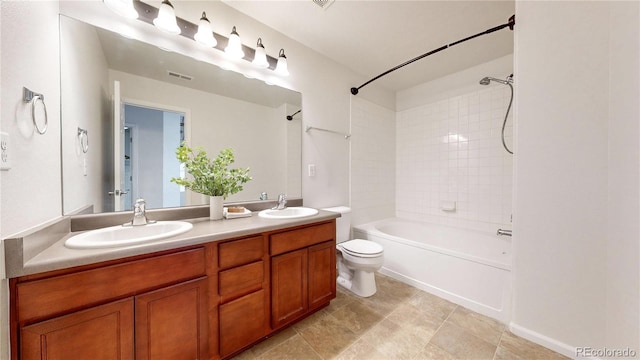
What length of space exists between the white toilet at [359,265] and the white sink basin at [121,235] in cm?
133

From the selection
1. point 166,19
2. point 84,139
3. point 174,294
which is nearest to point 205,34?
point 166,19

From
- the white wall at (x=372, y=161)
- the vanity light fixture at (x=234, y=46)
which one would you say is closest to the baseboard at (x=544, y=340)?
the white wall at (x=372, y=161)

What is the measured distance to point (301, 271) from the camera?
4.87 ft

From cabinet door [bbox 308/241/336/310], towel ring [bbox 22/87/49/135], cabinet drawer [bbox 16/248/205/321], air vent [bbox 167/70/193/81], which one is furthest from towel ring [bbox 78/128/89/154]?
cabinet door [bbox 308/241/336/310]

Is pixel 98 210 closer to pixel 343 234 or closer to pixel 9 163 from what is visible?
pixel 9 163

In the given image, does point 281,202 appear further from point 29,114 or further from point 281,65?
point 29,114

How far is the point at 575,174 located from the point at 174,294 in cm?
225

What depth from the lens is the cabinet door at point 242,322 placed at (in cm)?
114

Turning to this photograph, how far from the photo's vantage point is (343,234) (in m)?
2.31

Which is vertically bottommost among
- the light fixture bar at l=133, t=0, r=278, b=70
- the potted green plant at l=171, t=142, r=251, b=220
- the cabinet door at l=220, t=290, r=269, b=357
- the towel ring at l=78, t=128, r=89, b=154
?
the cabinet door at l=220, t=290, r=269, b=357

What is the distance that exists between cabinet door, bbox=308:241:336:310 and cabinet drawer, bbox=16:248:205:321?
75 cm

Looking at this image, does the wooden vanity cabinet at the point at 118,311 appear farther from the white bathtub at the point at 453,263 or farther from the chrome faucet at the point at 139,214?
the white bathtub at the point at 453,263

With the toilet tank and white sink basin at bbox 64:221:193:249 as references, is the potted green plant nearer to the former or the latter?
white sink basin at bbox 64:221:193:249

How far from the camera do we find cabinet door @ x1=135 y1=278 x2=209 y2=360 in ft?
3.03
